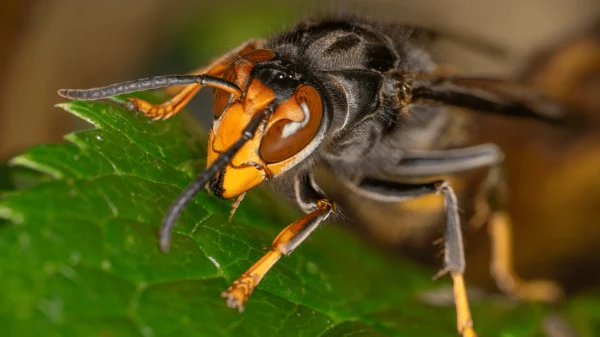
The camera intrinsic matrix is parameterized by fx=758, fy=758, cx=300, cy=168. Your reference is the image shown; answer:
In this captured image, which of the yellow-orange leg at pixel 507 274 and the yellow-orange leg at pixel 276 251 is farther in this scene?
the yellow-orange leg at pixel 507 274

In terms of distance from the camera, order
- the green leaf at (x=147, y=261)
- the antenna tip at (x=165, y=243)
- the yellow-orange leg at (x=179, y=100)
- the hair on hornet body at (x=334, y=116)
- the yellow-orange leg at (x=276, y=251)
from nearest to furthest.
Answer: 1. the green leaf at (x=147, y=261)
2. the antenna tip at (x=165, y=243)
3. the yellow-orange leg at (x=276, y=251)
4. the hair on hornet body at (x=334, y=116)
5. the yellow-orange leg at (x=179, y=100)

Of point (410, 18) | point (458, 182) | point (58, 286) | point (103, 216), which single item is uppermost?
point (410, 18)

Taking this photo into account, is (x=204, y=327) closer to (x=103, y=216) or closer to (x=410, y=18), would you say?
(x=103, y=216)

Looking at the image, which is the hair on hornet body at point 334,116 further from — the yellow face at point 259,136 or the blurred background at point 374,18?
the blurred background at point 374,18

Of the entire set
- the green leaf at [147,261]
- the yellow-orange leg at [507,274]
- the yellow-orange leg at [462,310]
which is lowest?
the green leaf at [147,261]

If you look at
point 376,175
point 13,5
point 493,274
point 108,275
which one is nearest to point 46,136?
point 13,5

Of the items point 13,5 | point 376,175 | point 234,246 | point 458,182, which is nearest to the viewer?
point 234,246

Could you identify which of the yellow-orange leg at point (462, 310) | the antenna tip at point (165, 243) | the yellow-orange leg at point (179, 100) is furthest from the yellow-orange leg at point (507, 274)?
the antenna tip at point (165, 243)

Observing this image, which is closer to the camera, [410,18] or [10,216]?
[10,216]
